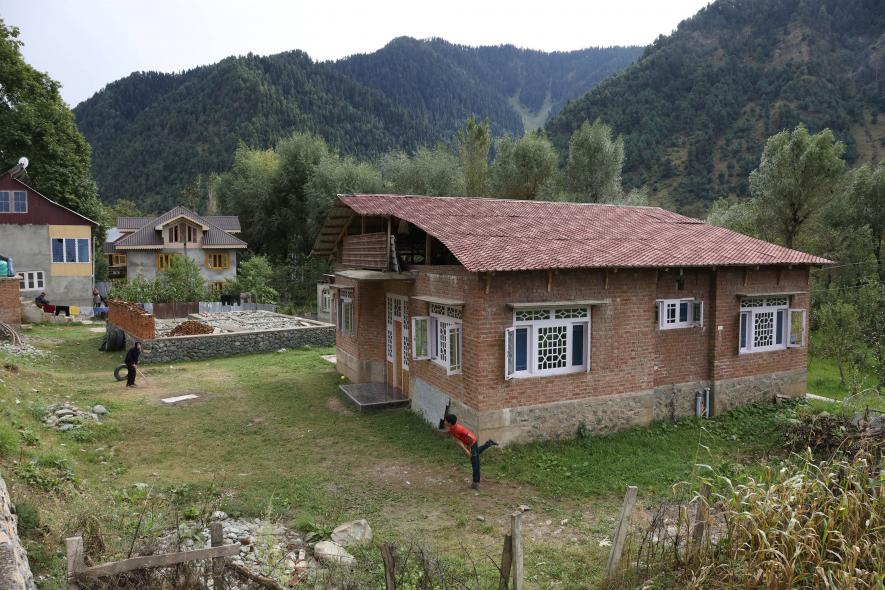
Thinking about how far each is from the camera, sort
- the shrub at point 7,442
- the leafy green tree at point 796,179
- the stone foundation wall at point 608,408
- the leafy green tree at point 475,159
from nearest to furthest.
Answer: the shrub at point 7,442 < the stone foundation wall at point 608,408 < the leafy green tree at point 796,179 < the leafy green tree at point 475,159

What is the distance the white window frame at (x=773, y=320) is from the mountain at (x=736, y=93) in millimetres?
41443

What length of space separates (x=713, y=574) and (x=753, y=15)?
85.6 meters

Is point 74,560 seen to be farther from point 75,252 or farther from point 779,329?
point 75,252

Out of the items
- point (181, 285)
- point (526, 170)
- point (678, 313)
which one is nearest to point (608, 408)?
point (678, 313)

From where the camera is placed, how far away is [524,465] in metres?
11.4

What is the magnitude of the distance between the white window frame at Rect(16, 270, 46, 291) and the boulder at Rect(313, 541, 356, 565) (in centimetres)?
3091

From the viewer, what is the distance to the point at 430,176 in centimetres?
3975

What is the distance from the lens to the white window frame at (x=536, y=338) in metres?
→ 11.9

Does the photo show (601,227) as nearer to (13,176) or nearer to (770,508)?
(770,508)

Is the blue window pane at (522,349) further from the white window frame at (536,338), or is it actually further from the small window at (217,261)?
the small window at (217,261)

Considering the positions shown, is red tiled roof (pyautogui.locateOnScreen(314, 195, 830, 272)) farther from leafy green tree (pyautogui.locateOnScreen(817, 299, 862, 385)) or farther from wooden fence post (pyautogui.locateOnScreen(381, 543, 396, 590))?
wooden fence post (pyautogui.locateOnScreen(381, 543, 396, 590))

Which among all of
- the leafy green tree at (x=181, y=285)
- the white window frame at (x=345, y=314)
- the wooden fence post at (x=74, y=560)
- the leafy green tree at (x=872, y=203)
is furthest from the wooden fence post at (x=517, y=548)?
the leafy green tree at (x=872, y=203)

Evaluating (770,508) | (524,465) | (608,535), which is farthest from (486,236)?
(770,508)

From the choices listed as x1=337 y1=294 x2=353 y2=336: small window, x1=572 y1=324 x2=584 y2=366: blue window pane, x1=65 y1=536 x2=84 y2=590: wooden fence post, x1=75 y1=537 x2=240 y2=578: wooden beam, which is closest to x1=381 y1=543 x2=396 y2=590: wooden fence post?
x1=75 y1=537 x2=240 y2=578: wooden beam
